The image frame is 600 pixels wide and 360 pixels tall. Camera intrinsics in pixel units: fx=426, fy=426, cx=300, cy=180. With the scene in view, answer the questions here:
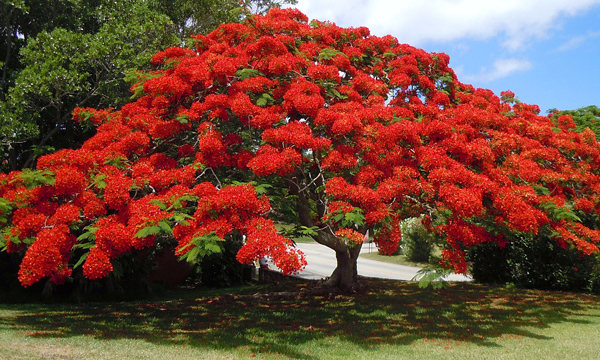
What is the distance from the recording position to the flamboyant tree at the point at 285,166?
289 inches

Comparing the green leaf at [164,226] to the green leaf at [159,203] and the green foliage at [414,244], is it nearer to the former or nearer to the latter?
the green leaf at [159,203]

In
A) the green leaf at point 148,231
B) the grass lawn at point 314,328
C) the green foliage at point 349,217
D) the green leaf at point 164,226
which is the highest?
the green foliage at point 349,217

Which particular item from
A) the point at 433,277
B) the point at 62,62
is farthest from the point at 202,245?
the point at 62,62

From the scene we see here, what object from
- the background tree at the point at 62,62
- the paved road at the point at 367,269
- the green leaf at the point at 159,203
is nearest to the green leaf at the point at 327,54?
the background tree at the point at 62,62

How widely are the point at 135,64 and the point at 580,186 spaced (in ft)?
Answer: 45.6

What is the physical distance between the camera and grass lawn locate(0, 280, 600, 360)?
757 centimetres

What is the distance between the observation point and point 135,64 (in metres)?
14.4

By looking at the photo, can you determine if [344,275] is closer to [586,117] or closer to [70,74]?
[70,74]

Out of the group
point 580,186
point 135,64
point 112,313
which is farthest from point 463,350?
point 135,64

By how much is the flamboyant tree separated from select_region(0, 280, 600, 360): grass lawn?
4.95 feet

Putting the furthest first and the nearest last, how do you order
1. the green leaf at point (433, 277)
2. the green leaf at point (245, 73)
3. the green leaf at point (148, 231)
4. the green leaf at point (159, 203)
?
the green leaf at point (245, 73) → the green leaf at point (433, 277) → the green leaf at point (159, 203) → the green leaf at point (148, 231)

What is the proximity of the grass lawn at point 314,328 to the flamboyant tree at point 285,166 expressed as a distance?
4.95 ft

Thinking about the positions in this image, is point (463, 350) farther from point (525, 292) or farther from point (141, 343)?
point (525, 292)

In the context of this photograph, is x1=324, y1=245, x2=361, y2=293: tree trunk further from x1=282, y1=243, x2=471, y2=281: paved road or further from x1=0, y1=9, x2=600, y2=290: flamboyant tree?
x1=282, y1=243, x2=471, y2=281: paved road
